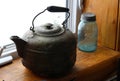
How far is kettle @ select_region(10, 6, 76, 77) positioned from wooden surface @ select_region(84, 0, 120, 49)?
0.38 m

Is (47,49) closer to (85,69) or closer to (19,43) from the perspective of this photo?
(19,43)

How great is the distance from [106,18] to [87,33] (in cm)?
15

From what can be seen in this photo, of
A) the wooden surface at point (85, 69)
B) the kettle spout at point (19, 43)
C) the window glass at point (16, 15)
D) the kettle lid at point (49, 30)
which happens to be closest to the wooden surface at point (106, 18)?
the wooden surface at point (85, 69)

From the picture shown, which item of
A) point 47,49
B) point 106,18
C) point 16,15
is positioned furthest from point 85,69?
point 16,15

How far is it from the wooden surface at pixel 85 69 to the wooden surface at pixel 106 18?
6 centimetres

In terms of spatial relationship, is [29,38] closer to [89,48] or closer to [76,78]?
[76,78]

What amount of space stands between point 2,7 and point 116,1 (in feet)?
2.09

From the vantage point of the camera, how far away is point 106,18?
148cm

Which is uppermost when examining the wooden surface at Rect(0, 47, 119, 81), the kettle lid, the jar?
the kettle lid

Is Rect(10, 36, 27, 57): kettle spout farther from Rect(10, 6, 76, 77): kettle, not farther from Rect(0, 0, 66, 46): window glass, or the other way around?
Rect(0, 0, 66, 46): window glass

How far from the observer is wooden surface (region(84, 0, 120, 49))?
1.44 metres

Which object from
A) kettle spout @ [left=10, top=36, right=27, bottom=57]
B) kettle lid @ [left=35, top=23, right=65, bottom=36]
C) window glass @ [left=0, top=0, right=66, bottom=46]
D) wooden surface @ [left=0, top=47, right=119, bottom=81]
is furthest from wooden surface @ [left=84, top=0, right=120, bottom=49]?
kettle spout @ [left=10, top=36, right=27, bottom=57]

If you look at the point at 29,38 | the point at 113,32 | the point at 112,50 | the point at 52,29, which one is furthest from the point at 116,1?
the point at 29,38

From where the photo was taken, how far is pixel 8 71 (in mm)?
1228
